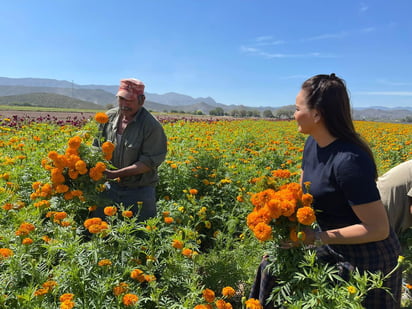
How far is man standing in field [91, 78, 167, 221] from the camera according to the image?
8.92ft

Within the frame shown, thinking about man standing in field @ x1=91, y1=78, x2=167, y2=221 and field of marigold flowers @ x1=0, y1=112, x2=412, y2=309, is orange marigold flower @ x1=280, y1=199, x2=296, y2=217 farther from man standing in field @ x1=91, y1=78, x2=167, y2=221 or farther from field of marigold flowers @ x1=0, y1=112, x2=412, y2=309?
man standing in field @ x1=91, y1=78, x2=167, y2=221

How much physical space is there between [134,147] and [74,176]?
84 centimetres

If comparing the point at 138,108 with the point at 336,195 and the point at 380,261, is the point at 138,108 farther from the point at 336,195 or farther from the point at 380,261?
the point at 380,261

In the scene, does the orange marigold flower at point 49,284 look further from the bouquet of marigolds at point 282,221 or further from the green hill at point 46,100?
the green hill at point 46,100

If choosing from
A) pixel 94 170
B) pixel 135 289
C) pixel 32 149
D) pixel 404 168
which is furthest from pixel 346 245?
pixel 32 149

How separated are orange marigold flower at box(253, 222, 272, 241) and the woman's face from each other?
26.9 inches

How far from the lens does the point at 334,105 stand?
1.63 meters

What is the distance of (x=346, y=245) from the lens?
1.68 meters

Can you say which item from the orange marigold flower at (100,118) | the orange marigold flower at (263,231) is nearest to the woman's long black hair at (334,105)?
the orange marigold flower at (263,231)

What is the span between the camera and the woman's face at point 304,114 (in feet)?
5.50

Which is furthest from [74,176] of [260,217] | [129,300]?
[260,217]

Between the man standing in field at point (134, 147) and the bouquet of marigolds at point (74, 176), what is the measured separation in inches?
19.8

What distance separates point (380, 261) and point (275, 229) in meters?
0.67

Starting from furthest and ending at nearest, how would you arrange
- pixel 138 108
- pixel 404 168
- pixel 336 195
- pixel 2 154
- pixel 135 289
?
pixel 2 154
pixel 138 108
pixel 404 168
pixel 135 289
pixel 336 195
